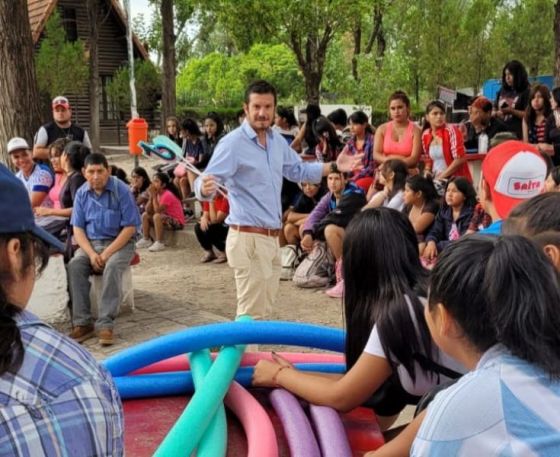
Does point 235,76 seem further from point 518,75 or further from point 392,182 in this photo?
point 392,182

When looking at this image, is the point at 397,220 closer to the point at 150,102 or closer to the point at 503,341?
the point at 503,341

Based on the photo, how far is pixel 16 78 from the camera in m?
7.47

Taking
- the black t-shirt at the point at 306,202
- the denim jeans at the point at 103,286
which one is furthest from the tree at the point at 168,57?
the denim jeans at the point at 103,286

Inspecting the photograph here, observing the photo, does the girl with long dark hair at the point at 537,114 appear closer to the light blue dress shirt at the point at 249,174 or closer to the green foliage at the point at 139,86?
the light blue dress shirt at the point at 249,174

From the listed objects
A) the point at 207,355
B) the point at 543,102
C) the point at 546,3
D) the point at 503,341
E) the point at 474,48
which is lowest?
the point at 207,355

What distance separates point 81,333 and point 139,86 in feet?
70.1

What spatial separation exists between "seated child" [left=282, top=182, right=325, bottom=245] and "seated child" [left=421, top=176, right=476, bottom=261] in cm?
193

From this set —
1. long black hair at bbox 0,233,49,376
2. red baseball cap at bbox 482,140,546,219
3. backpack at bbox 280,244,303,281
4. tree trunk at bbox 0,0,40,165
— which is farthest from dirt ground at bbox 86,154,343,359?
long black hair at bbox 0,233,49,376

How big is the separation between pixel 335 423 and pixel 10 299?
45.3 inches

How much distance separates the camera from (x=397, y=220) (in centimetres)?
235

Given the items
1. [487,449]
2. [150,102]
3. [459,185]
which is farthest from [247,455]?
[150,102]

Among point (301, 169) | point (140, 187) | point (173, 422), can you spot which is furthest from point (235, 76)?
point (173, 422)

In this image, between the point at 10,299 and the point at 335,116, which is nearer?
the point at 10,299

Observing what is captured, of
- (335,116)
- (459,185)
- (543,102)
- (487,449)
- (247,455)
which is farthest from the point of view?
(335,116)
